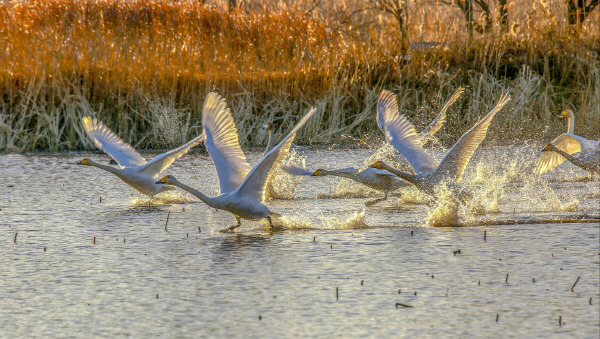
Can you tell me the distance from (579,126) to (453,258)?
9060 mm

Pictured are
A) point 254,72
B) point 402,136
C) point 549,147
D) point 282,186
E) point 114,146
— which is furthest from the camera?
point 254,72

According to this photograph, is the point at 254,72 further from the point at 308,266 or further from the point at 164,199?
the point at 308,266

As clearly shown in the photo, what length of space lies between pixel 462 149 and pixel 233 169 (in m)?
2.19

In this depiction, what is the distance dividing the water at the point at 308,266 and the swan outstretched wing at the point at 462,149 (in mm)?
380

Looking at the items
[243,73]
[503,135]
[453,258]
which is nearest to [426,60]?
[503,135]

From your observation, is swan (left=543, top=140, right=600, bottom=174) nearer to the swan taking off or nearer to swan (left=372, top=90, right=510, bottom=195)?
the swan taking off

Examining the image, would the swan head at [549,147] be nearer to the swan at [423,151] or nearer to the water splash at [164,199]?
the swan at [423,151]

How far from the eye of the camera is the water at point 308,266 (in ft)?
18.1

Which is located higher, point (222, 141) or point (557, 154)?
point (222, 141)

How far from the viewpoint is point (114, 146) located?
36.7 feet

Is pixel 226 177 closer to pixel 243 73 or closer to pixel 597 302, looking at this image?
pixel 597 302

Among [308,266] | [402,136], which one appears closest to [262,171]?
[308,266]

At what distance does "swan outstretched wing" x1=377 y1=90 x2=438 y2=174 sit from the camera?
32.2 feet

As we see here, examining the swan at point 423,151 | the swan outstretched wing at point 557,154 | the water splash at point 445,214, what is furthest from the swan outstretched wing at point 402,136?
the swan outstretched wing at point 557,154
